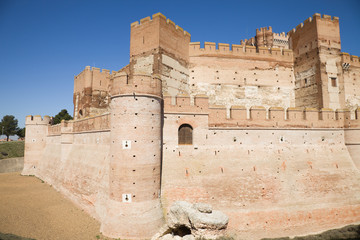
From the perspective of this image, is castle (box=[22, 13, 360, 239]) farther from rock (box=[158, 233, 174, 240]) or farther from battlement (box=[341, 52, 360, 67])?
rock (box=[158, 233, 174, 240])

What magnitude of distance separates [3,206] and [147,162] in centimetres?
1156

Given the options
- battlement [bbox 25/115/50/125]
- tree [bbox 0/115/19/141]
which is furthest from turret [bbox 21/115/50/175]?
tree [bbox 0/115/19/141]

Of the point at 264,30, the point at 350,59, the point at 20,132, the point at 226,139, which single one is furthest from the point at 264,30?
the point at 20,132

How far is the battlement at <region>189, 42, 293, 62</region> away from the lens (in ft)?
58.5

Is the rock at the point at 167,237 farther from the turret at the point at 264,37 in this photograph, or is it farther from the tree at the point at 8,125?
the tree at the point at 8,125

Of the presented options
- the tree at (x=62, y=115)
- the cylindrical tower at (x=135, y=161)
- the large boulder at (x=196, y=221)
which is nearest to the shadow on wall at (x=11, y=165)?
the tree at (x=62, y=115)

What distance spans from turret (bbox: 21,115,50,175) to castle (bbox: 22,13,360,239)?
10167 mm

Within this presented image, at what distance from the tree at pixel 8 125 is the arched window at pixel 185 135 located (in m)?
63.8

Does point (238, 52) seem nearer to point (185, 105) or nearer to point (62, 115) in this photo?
point (185, 105)

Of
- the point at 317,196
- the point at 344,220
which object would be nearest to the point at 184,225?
the point at 317,196

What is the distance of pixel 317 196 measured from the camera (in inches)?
485

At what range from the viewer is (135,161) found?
10141 millimetres

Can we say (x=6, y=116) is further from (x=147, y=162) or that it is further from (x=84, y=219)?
(x=147, y=162)

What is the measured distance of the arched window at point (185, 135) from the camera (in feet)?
38.9
